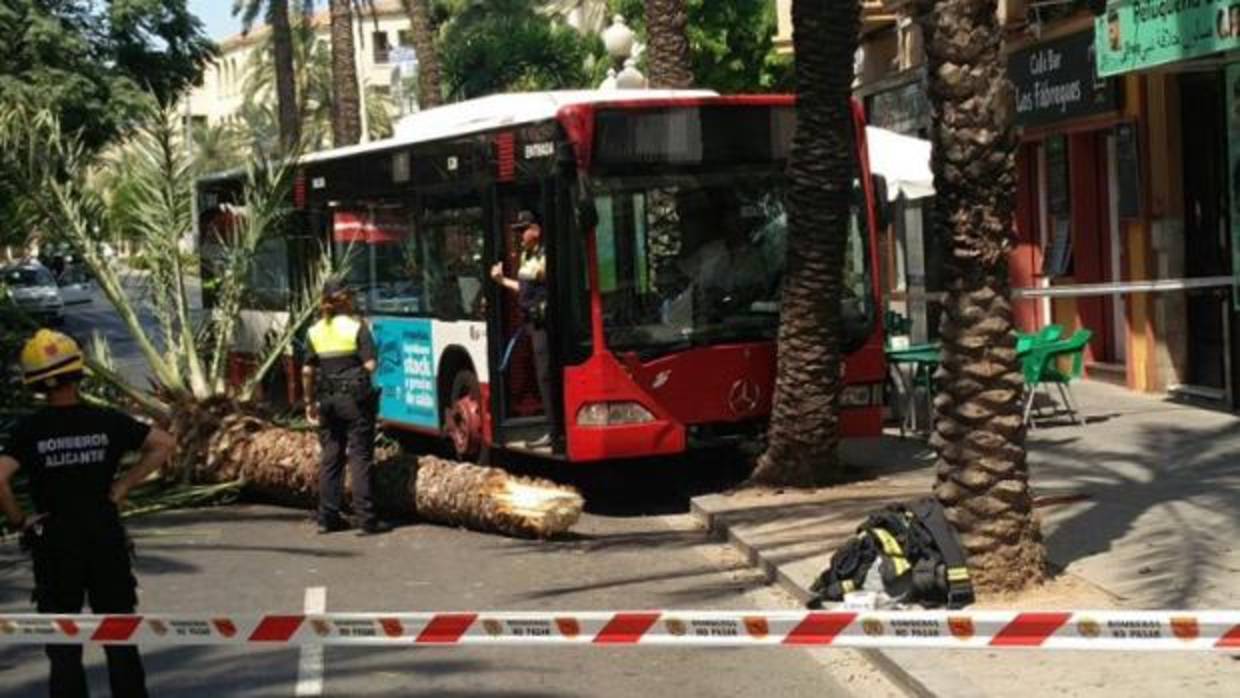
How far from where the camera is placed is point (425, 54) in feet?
115

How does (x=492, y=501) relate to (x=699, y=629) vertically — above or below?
below

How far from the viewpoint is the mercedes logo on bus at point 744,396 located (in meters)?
13.2

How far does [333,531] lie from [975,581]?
5695 mm

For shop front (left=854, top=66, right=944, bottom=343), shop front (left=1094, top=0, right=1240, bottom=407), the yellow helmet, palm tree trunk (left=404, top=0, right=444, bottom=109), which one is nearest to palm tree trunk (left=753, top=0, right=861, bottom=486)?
shop front (left=854, top=66, right=944, bottom=343)

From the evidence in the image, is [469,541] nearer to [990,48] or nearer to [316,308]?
[316,308]

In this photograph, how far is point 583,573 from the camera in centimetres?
1082

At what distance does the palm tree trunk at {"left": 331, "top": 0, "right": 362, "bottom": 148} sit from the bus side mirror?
24.1 metres

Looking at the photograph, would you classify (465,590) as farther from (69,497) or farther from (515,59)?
(515,59)

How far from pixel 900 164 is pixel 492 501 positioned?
6.22m

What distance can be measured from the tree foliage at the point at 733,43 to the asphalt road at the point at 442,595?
26.4 metres

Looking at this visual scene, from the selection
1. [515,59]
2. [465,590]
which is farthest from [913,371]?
[515,59]

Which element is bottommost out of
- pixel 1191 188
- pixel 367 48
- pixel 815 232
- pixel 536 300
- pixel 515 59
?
pixel 536 300

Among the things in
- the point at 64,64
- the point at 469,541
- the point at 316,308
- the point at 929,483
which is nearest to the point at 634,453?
the point at 469,541

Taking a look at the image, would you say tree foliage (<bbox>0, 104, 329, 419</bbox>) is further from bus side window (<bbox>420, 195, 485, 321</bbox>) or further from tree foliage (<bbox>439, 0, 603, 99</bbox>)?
tree foliage (<bbox>439, 0, 603, 99</bbox>)
